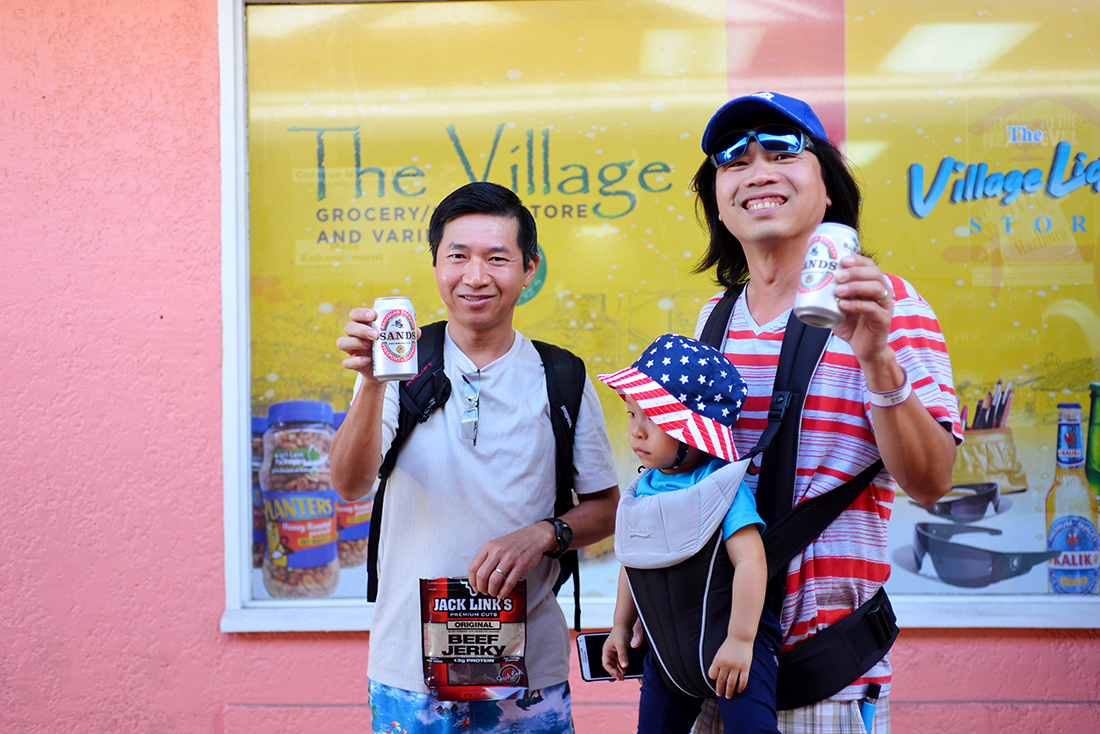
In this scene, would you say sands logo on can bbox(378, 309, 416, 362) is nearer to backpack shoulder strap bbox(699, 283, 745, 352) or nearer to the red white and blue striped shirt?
backpack shoulder strap bbox(699, 283, 745, 352)

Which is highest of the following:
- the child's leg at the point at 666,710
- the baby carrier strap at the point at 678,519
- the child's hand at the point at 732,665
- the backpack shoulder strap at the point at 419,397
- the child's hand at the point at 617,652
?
the backpack shoulder strap at the point at 419,397

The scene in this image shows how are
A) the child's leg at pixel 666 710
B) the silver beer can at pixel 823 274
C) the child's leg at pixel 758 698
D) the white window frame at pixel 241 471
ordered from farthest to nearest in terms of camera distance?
the white window frame at pixel 241 471, the child's leg at pixel 666 710, the child's leg at pixel 758 698, the silver beer can at pixel 823 274

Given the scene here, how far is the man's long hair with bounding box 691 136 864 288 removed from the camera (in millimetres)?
1625

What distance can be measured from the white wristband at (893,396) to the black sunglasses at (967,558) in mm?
2403

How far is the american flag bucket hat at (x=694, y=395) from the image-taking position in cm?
143

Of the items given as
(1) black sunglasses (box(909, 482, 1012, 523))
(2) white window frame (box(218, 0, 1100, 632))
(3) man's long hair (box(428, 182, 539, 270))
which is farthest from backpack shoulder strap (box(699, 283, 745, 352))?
(1) black sunglasses (box(909, 482, 1012, 523))

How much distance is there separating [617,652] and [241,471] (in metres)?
2.26

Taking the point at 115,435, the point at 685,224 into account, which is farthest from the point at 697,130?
the point at 115,435

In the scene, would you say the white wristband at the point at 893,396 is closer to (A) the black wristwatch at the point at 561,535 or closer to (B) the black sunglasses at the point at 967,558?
(A) the black wristwatch at the point at 561,535

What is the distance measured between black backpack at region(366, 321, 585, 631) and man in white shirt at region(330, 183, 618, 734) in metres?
0.02

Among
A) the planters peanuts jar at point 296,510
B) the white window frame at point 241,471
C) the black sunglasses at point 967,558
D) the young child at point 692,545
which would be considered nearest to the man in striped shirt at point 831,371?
the young child at point 692,545

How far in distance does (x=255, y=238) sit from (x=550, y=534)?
7.54ft

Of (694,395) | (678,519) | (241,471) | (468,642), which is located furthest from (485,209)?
(241,471)

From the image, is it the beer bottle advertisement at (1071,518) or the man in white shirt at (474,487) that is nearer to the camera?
the man in white shirt at (474,487)
